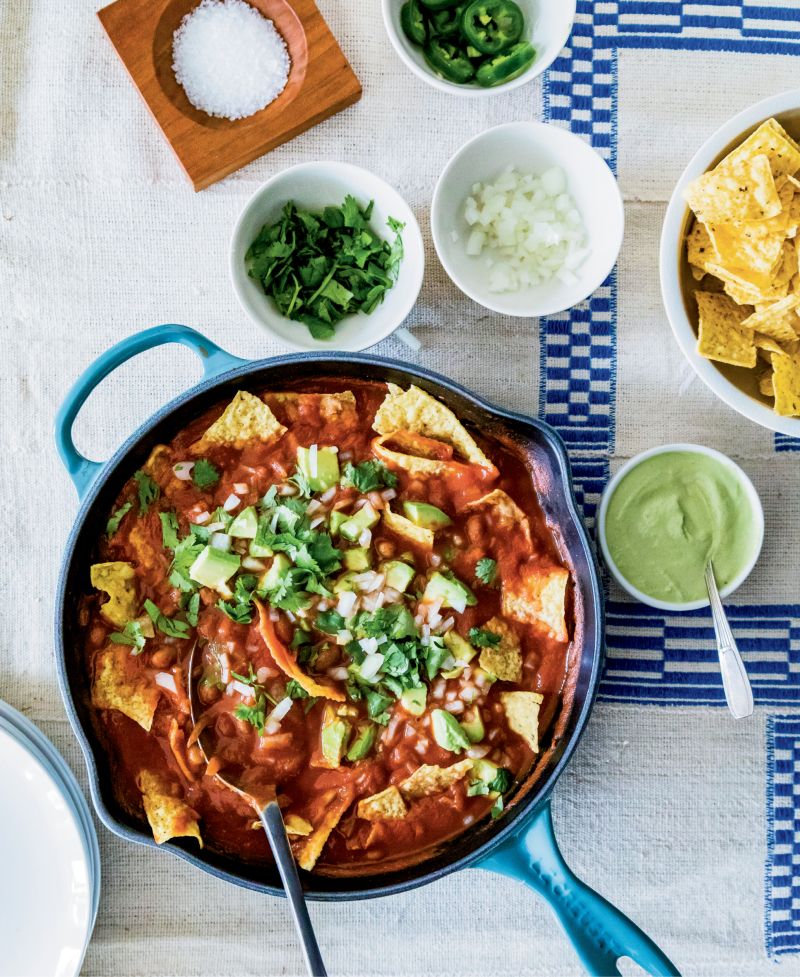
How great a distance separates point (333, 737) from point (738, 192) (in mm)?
1568

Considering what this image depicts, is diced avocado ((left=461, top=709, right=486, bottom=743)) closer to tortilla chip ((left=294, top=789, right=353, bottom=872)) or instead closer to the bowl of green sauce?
tortilla chip ((left=294, top=789, right=353, bottom=872))

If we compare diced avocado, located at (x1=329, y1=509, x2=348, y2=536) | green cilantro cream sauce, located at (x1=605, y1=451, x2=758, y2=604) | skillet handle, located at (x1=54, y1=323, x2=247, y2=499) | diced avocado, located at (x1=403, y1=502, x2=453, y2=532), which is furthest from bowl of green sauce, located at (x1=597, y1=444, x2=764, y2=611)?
skillet handle, located at (x1=54, y1=323, x2=247, y2=499)

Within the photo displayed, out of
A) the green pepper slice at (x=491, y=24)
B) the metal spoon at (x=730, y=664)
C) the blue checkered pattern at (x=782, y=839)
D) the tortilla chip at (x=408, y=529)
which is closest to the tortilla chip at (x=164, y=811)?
the tortilla chip at (x=408, y=529)

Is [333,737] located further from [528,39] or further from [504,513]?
[528,39]

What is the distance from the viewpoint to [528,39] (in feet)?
8.21

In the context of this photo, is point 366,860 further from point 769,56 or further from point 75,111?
point 769,56

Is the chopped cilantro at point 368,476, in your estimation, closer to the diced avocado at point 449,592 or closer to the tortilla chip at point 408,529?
the tortilla chip at point 408,529

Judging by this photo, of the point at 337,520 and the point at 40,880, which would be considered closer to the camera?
the point at 337,520

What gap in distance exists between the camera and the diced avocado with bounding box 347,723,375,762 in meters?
2.28

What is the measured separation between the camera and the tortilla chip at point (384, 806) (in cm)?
225

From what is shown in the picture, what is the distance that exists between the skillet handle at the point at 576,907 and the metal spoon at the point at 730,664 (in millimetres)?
565

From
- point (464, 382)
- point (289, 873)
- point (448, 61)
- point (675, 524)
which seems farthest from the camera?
point (464, 382)

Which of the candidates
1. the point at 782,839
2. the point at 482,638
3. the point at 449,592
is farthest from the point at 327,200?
the point at 782,839

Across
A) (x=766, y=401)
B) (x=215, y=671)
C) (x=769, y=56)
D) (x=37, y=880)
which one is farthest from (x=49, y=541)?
(x=769, y=56)
